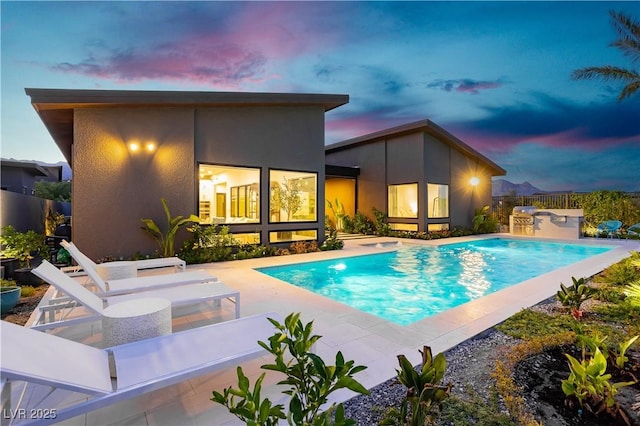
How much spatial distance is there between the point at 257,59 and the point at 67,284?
13.3 m

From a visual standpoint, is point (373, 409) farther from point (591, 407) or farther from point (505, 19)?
point (505, 19)

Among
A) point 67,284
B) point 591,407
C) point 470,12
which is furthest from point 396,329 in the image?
point 470,12

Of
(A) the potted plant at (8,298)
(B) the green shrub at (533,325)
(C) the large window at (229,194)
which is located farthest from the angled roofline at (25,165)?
(B) the green shrub at (533,325)

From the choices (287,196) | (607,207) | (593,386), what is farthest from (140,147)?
(607,207)

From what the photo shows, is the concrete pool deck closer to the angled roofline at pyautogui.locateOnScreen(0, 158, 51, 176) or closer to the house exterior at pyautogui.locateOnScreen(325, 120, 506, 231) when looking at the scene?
the house exterior at pyautogui.locateOnScreen(325, 120, 506, 231)

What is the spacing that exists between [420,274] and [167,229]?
7260 mm

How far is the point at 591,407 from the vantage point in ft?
7.24

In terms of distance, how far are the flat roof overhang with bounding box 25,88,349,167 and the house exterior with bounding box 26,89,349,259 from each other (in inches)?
1.0

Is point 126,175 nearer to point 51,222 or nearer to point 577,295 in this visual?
point 51,222

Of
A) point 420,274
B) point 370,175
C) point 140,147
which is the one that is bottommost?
point 420,274

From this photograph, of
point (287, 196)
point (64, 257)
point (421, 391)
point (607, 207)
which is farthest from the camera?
point (607, 207)

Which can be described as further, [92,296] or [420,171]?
[420,171]

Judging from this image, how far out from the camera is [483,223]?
17031 mm

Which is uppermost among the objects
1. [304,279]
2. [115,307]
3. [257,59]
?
[257,59]
